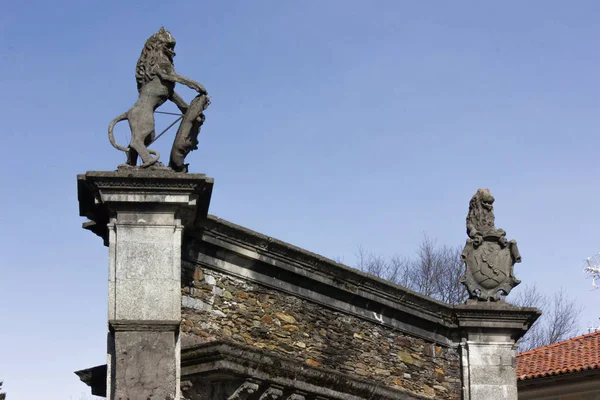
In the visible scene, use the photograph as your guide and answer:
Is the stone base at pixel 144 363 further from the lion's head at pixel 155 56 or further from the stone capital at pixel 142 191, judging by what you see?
the lion's head at pixel 155 56

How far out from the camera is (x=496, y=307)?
17.2 m

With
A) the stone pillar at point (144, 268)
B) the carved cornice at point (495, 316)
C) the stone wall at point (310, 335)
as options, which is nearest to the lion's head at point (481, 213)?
the carved cornice at point (495, 316)

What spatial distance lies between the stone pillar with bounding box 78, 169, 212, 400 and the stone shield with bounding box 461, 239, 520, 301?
16.3 feet

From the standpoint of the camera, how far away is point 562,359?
75.8ft

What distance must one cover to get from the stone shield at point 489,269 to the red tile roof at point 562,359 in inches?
215

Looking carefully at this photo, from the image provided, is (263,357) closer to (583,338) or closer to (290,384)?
(290,384)

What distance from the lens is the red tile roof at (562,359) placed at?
22500 millimetres

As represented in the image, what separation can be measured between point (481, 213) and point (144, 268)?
5.91 m

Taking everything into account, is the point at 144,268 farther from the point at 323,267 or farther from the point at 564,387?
the point at 564,387

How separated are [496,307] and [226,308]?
14.0 ft

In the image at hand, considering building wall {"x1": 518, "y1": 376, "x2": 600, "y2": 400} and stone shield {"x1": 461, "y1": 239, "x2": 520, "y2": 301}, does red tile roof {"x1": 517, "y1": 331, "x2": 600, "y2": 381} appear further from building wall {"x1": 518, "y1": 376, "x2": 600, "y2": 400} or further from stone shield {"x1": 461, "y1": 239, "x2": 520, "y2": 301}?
stone shield {"x1": 461, "y1": 239, "x2": 520, "y2": 301}

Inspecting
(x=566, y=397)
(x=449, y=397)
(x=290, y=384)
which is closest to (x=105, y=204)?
(x=290, y=384)

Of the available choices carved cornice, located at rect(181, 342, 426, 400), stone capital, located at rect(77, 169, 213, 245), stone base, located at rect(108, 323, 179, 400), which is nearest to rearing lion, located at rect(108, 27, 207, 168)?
stone capital, located at rect(77, 169, 213, 245)

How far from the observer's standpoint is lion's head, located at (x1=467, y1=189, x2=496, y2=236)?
17.7 meters
